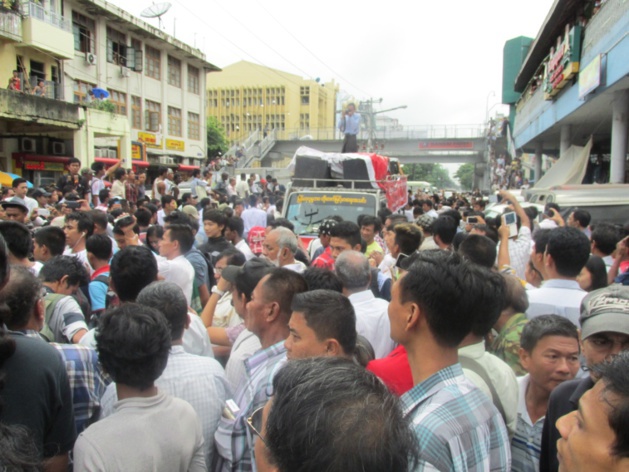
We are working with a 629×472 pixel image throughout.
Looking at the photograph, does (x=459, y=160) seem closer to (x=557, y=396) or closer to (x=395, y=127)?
Answer: (x=395, y=127)

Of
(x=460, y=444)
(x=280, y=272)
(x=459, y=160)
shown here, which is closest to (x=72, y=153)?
(x=280, y=272)

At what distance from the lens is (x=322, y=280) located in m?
3.48

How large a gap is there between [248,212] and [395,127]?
3380 centimetres

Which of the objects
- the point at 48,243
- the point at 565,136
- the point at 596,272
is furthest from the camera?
the point at 565,136

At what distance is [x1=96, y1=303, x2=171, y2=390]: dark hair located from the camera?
2.10 m

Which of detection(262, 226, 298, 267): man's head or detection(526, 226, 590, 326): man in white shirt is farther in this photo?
detection(262, 226, 298, 267): man's head

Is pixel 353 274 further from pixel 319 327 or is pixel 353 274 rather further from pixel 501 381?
pixel 501 381


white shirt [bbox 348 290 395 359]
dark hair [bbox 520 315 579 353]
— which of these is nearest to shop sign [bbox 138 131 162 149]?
white shirt [bbox 348 290 395 359]

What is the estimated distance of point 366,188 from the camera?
10664mm

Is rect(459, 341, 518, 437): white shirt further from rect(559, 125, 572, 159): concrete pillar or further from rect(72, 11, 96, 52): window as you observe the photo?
rect(72, 11, 96, 52): window

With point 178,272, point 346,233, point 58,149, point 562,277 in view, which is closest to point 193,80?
Result: point 58,149

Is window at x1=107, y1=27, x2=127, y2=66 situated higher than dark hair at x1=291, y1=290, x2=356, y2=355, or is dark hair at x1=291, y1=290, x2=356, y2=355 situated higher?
window at x1=107, y1=27, x2=127, y2=66

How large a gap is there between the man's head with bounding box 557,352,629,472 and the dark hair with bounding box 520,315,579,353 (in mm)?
1054

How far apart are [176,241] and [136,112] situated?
3137 cm
